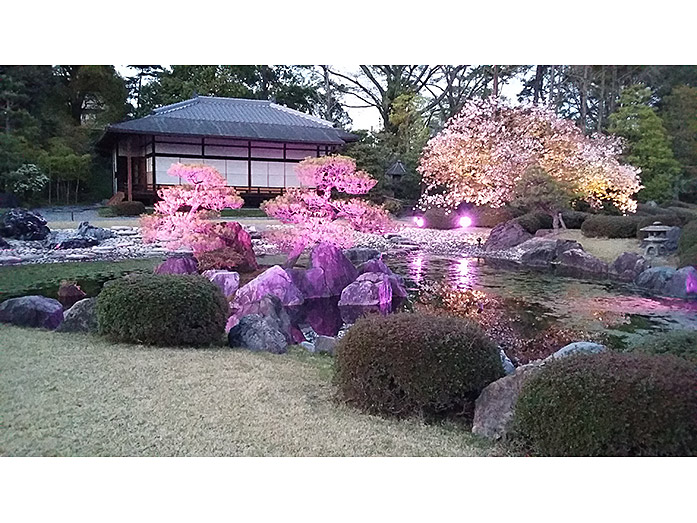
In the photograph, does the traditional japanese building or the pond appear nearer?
the pond

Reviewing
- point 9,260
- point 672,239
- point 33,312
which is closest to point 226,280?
point 33,312

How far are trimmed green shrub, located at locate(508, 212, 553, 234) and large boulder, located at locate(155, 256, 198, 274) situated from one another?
2.27m

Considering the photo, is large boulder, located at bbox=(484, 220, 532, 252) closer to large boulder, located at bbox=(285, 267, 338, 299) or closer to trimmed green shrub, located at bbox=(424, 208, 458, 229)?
trimmed green shrub, located at bbox=(424, 208, 458, 229)

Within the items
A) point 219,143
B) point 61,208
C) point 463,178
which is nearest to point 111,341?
point 61,208

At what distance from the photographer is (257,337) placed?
379cm

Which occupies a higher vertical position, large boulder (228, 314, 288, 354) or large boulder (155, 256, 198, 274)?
large boulder (155, 256, 198, 274)

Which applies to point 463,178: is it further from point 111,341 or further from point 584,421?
point 111,341

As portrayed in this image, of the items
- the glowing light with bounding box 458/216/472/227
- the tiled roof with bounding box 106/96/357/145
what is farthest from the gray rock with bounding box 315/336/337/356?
the tiled roof with bounding box 106/96/357/145

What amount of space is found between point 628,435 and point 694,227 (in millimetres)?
1837

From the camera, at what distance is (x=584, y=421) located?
2258mm

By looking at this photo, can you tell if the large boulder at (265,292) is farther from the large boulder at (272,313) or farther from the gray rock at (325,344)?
the gray rock at (325,344)

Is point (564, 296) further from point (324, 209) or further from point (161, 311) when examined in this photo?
point (161, 311)

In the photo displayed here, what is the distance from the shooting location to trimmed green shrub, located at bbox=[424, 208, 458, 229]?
4.09m

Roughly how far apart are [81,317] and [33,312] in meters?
0.28
